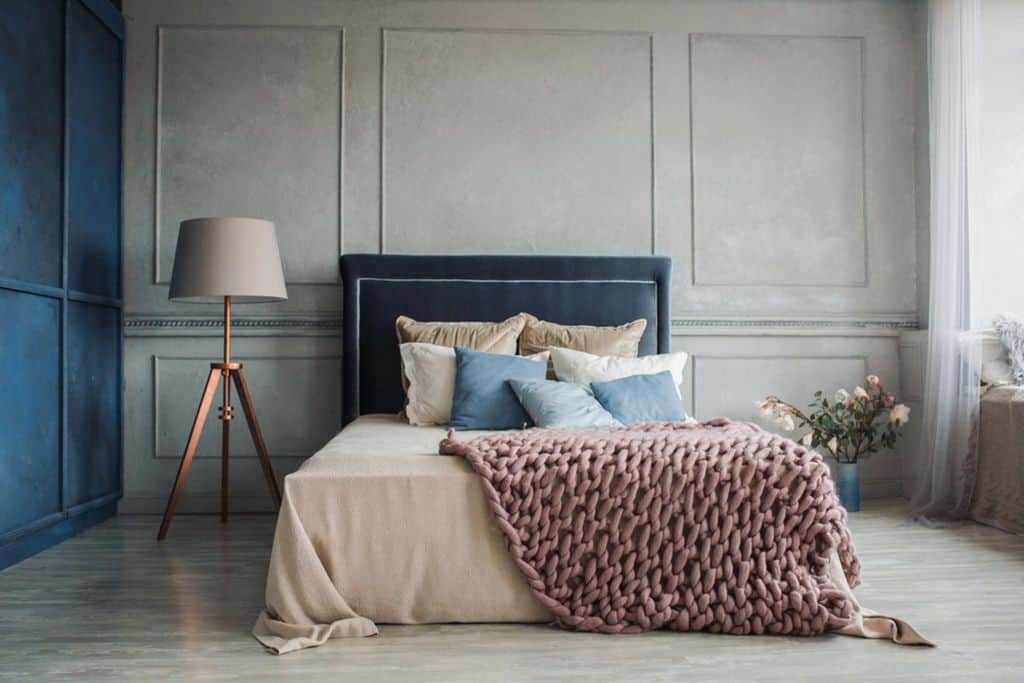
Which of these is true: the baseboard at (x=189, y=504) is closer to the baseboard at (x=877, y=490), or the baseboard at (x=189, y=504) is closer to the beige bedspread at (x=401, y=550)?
the beige bedspread at (x=401, y=550)

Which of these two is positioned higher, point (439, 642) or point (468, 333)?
point (468, 333)

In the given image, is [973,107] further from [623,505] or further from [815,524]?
[623,505]

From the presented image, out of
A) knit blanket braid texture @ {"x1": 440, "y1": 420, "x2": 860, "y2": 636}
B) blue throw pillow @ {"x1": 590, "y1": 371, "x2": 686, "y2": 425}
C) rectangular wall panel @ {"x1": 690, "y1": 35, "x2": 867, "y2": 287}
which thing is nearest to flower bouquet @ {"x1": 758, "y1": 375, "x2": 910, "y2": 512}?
rectangular wall panel @ {"x1": 690, "y1": 35, "x2": 867, "y2": 287}

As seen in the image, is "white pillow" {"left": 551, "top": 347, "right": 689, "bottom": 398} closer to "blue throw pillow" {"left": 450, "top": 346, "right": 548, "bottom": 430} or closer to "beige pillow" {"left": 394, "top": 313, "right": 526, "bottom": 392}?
"blue throw pillow" {"left": 450, "top": 346, "right": 548, "bottom": 430}

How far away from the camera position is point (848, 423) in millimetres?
4531

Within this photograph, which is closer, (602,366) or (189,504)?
(602,366)

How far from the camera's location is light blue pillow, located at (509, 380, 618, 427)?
3443mm

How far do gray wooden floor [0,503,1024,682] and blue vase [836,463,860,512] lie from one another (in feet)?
3.42

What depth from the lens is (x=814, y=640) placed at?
2.46m

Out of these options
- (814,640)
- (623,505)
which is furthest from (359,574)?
(814,640)

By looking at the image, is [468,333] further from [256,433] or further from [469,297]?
[256,433]

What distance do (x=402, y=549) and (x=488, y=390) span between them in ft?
4.03

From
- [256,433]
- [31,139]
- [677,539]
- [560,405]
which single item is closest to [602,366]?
[560,405]

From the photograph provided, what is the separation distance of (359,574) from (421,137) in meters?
2.76
